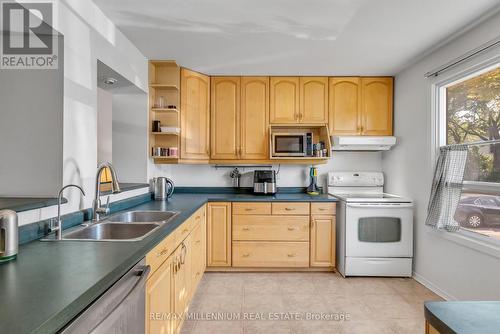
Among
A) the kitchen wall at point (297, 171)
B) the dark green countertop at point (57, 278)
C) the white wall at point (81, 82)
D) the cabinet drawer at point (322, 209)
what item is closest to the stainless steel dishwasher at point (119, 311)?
the dark green countertop at point (57, 278)

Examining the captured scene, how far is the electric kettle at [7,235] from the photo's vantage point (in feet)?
3.51

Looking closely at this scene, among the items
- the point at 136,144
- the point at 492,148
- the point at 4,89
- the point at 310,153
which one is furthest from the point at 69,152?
the point at 492,148

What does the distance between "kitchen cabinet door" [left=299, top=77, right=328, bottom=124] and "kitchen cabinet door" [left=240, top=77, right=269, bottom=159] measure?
1.44 ft

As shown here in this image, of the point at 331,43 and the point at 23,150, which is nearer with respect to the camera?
the point at 23,150

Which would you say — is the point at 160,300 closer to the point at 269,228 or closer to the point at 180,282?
the point at 180,282

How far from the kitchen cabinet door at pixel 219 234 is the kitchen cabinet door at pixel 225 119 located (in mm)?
644

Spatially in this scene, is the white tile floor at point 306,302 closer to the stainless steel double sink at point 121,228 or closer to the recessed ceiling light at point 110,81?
the stainless steel double sink at point 121,228

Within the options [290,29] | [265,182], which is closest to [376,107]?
[265,182]

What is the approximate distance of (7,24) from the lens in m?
1.58

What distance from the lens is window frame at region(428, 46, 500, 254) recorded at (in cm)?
211

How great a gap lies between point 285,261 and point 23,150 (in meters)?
2.58

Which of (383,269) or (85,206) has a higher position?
(85,206)

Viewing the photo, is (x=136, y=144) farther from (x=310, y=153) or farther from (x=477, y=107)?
(x=477, y=107)

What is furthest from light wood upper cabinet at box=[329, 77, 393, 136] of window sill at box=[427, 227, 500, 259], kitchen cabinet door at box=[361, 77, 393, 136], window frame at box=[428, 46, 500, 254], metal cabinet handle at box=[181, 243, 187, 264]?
metal cabinet handle at box=[181, 243, 187, 264]
